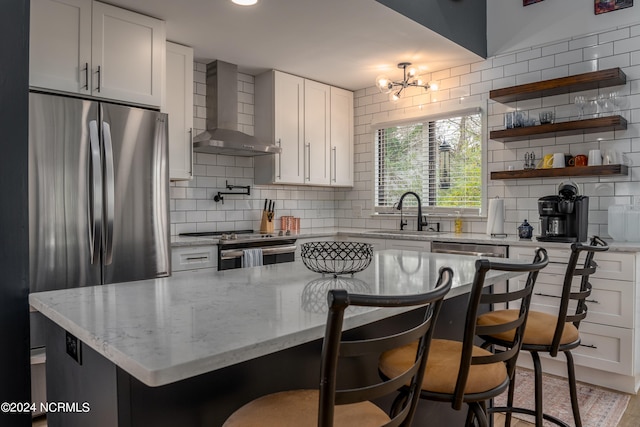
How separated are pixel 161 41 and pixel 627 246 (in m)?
3.41

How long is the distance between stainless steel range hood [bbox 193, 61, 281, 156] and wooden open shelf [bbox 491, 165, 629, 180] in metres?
2.02

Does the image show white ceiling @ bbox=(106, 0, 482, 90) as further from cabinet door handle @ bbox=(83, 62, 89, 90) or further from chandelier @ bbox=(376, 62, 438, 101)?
cabinet door handle @ bbox=(83, 62, 89, 90)

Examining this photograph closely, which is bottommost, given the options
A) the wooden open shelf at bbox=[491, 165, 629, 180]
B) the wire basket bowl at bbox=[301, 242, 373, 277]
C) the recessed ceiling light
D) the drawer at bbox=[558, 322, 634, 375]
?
the drawer at bbox=[558, 322, 634, 375]

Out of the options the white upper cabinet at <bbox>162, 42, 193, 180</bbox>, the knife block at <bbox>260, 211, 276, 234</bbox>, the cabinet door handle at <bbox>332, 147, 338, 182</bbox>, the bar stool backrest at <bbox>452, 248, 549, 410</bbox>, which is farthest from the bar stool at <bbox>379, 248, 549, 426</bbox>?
the cabinet door handle at <bbox>332, 147, 338, 182</bbox>

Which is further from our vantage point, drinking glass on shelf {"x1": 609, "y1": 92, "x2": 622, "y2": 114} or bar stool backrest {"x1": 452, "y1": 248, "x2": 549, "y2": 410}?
drinking glass on shelf {"x1": 609, "y1": 92, "x2": 622, "y2": 114}

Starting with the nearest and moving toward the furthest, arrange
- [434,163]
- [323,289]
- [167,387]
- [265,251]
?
[167,387]
[323,289]
[265,251]
[434,163]

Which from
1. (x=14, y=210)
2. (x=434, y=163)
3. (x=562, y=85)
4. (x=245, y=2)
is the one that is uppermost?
(x=245, y=2)

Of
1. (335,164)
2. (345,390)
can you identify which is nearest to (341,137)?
(335,164)

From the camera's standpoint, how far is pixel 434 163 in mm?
4582

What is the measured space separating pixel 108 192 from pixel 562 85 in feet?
10.7

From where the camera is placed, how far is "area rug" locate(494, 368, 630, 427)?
98.4 inches

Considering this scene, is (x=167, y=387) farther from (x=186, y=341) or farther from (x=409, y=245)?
(x=409, y=245)

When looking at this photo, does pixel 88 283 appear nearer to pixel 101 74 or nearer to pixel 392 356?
pixel 101 74

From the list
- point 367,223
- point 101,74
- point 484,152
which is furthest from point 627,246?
point 101,74
